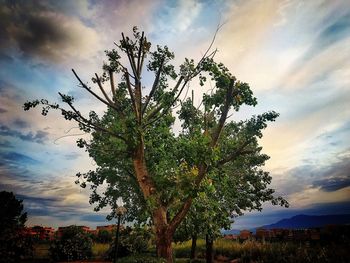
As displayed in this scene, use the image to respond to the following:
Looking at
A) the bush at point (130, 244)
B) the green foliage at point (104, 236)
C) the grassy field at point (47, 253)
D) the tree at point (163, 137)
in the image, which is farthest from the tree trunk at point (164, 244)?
the green foliage at point (104, 236)

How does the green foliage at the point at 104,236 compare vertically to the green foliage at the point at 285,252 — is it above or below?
above

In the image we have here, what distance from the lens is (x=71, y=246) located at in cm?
2362

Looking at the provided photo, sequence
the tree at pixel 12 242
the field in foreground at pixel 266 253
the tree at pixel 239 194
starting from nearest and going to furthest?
the tree at pixel 12 242
the field in foreground at pixel 266 253
the tree at pixel 239 194

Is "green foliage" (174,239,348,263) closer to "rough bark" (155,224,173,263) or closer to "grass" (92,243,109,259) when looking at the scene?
"rough bark" (155,224,173,263)

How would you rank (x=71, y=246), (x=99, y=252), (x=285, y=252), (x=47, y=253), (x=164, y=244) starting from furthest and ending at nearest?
(x=99, y=252)
(x=47, y=253)
(x=71, y=246)
(x=285, y=252)
(x=164, y=244)

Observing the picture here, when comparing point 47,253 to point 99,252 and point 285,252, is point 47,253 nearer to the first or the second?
point 99,252

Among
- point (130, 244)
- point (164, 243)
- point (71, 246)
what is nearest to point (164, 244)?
point (164, 243)

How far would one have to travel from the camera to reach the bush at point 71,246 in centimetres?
2320

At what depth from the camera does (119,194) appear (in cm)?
2128

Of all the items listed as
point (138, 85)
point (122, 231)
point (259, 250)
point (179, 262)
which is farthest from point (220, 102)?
point (122, 231)

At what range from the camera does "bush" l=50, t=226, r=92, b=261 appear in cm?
2320

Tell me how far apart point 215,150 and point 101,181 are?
1125 centimetres

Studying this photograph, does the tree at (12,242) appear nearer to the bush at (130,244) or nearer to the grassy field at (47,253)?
the bush at (130,244)

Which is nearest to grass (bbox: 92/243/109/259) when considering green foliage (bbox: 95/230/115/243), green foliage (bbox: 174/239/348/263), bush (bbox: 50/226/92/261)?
bush (bbox: 50/226/92/261)
